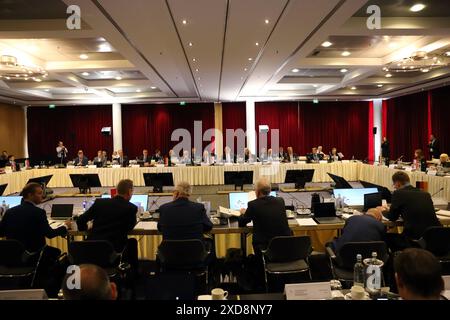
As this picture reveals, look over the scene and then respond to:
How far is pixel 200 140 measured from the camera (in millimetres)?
17156

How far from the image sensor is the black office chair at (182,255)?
3178 millimetres

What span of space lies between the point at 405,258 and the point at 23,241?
3.39 m

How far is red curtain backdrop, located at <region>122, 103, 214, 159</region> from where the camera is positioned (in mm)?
17172

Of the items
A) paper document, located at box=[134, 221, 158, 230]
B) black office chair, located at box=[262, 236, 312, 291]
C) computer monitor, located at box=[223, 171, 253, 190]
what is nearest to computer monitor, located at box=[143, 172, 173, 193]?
computer monitor, located at box=[223, 171, 253, 190]

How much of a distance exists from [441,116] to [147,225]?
40.5ft

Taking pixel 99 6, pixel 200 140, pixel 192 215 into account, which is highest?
pixel 99 6

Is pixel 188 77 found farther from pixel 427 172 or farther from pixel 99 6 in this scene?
pixel 427 172

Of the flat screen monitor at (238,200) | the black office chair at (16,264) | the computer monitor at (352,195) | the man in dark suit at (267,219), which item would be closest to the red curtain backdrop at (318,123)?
the computer monitor at (352,195)

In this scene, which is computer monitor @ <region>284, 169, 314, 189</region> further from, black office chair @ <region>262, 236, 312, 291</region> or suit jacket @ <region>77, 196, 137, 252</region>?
suit jacket @ <region>77, 196, 137, 252</region>

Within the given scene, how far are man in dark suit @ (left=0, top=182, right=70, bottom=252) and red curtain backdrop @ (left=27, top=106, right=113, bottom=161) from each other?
14.3 metres

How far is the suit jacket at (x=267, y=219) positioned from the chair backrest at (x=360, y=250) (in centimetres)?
69

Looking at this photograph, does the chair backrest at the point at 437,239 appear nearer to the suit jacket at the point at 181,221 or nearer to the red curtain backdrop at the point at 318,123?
the suit jacket at the point at 181,221

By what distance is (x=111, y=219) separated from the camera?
11.5 ft
